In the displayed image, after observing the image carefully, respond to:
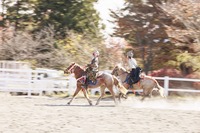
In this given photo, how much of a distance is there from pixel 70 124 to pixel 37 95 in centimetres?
1207

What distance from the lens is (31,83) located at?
23844mm

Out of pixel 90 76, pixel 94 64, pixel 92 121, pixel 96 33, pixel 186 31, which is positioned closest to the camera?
pixel 92 121

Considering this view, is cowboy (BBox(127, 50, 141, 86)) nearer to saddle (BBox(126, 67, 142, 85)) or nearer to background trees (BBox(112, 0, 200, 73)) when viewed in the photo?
saddle (BBox(126, 67, 142, 85))

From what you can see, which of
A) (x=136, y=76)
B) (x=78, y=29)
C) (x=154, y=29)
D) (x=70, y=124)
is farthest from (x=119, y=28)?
(x=70, y=124)

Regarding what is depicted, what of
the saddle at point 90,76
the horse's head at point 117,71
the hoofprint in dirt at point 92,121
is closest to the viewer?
the hoofprint in dirt at point 92,121

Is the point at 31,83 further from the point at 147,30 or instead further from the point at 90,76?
the point at 147,30

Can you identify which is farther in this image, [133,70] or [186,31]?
[186,31]

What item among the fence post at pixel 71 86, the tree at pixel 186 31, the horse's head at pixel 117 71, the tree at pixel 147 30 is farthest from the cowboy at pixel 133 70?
the tree at pixel 147 30

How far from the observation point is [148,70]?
30266mm

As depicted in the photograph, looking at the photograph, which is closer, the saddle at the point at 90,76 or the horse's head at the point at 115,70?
the saddle at the point at 90,76

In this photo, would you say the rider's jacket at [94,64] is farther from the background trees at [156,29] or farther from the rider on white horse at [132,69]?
the background trees at [156,29]

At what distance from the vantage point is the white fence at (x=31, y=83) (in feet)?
76.0

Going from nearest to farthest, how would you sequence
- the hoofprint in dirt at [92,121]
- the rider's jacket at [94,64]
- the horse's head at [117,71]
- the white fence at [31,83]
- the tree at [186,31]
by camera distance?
the hoofprint in dirt at [92,121], the rider's jacket at [94,64], the horse's head at [117,71], the white fence at [31,83], the tree at [186,31]

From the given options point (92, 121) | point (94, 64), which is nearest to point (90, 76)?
point (94, 64)
